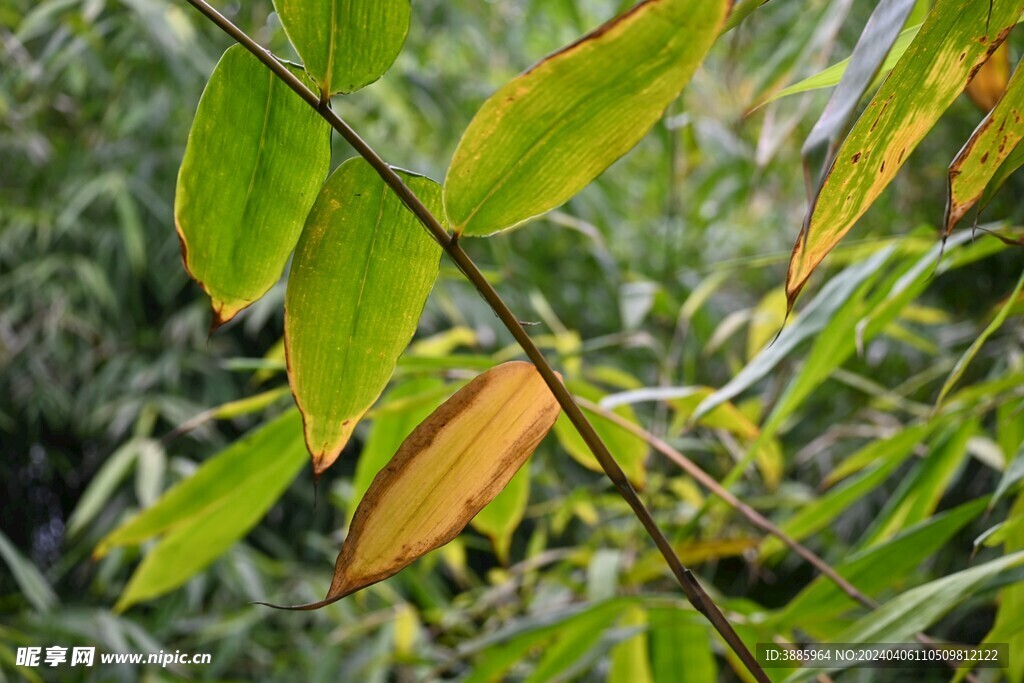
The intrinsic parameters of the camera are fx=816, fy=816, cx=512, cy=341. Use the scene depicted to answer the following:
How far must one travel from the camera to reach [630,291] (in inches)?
25.9

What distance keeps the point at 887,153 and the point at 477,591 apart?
0.84 m

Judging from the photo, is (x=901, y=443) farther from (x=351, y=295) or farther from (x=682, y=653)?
(x=351, y=295)

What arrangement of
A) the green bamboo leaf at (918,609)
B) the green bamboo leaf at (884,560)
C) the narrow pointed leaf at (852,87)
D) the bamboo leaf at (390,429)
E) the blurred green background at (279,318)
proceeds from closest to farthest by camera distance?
the narrow pointed leaf at (852,87)
the green bamboo leaf at (918,609)
the green bamboo leaf at (884,560)
the bamboo leaf at (390,429)
the blurred green background at (279,318)

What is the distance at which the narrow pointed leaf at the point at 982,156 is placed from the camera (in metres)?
0.16

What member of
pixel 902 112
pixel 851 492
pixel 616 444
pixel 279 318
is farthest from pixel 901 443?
pixel 279 318

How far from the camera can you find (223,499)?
374 mm

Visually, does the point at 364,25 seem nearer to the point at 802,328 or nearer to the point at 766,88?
the point at 802,328

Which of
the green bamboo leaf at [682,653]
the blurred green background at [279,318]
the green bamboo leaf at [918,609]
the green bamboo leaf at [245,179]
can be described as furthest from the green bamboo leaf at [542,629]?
the blurred green background at [279,318]

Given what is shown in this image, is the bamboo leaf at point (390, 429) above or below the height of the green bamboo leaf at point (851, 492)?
above

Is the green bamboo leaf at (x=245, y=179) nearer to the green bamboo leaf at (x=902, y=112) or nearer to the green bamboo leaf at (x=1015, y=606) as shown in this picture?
the green bamboo leaf at (x=902, y=112)

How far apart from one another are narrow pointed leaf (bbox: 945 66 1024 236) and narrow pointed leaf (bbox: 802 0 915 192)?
4 cm

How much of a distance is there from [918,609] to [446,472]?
16 cm

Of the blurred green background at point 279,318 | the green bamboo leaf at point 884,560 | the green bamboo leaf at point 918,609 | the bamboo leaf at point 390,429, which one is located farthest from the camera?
the blurred green background at point 279,318

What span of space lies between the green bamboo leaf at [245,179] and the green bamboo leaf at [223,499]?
0.67 feet
